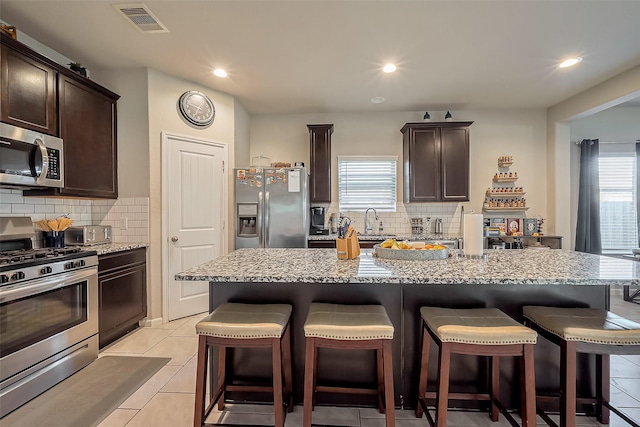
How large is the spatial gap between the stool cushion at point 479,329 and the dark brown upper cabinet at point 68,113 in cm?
316

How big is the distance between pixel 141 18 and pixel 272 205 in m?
2.21

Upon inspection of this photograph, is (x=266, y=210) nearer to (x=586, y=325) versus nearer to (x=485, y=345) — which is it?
(x=485, y=345)

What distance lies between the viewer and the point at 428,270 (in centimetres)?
159

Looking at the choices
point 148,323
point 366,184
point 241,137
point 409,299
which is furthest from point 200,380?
point 366,184

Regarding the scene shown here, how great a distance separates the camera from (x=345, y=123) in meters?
4.64

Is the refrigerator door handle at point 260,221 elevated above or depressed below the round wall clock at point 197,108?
below

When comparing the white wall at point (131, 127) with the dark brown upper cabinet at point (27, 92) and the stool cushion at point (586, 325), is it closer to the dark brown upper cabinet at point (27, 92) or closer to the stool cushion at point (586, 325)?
the dark brown upper cabinet at point (27, 92)

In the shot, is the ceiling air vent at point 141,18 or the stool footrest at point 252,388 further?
the ceiling air vent at point 141,18

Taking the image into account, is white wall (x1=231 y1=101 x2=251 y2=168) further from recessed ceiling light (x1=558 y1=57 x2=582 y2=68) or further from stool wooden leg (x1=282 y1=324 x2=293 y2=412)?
recessed ceiling light (x1=558 y1=57 x2=582 y2=68)

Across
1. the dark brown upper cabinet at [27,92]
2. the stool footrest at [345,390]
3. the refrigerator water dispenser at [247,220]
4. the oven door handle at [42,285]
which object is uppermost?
the dark brown upper cabinet at [27,92]

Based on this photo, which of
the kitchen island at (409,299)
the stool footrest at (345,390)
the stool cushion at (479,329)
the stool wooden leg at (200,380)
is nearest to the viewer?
the stool cushion at (479,329)

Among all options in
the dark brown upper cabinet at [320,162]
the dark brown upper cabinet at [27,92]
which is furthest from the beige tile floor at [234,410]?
the dark brown upper cabinet at [320,162]

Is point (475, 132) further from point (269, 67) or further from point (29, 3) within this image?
point (29, 3)

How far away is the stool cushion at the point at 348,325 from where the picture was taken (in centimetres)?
137
